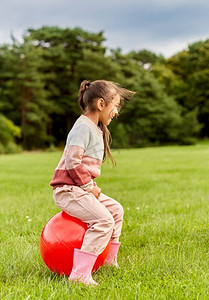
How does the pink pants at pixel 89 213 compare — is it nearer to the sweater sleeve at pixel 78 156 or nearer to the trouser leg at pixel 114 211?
the sweater sleeve at pixel 78 156

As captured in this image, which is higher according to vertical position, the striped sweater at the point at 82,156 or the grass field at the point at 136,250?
the striped sweater at the point at 82,156

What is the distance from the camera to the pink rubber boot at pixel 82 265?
2975mm

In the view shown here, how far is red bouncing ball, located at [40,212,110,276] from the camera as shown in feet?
10.1

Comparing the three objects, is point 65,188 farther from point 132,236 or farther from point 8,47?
point 8,47

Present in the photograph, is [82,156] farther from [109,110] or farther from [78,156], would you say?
[109,110]

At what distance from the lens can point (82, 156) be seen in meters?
3.17

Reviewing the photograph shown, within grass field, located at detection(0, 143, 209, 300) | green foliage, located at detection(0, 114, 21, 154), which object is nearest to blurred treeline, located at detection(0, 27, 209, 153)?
green foliage, located at detection(0, 114, 21, 154)

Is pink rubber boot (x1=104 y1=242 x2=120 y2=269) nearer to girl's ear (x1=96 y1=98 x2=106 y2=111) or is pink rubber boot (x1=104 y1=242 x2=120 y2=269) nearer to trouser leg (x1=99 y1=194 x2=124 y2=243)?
trouser leg (x1=99 y1=194 x2=124 y2=243)

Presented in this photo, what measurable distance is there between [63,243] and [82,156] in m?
0.74

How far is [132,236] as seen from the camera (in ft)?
14.2

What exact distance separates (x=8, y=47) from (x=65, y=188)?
38.7m

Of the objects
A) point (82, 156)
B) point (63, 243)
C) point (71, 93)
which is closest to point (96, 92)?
point (82, 156)

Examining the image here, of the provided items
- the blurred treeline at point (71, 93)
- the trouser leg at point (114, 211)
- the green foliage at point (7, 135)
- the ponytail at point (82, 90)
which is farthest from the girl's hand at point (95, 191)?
the blurred treeline at point (71, 93)

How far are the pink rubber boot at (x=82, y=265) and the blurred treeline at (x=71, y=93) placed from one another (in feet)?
107
